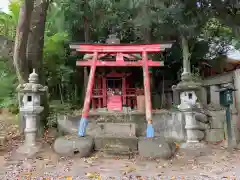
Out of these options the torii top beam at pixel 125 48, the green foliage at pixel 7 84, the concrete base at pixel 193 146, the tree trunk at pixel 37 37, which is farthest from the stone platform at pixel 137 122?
the green foliage at pixel 7 84

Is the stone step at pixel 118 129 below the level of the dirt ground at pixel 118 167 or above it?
above

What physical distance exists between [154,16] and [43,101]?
568 centimetres

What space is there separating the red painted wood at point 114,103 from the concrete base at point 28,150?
4495 millimetres

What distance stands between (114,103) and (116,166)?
5123 millimetres

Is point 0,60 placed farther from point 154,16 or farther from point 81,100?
point 154,16

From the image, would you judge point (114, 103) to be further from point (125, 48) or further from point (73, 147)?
point (73, 147)

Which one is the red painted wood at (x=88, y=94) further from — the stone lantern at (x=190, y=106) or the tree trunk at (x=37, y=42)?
the stone lantern at (x=190, y=106)

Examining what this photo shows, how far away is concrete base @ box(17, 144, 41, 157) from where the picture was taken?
6496mm

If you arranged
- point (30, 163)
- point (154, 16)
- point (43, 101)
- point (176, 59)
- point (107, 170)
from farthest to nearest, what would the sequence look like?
point (176, 59), point (154, 16), point (43, 101), point (30, 163), point (107, 170)

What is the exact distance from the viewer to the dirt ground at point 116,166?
5180 mm

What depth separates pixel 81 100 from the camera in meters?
13.7

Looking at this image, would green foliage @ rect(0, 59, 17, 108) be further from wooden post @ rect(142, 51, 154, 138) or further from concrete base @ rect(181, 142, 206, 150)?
concrete base @ rect(181, 142, 206, 150)

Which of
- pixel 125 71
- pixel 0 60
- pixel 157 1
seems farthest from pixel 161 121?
pixel 0 60

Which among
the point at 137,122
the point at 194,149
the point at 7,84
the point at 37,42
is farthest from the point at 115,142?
the point at 7,84
